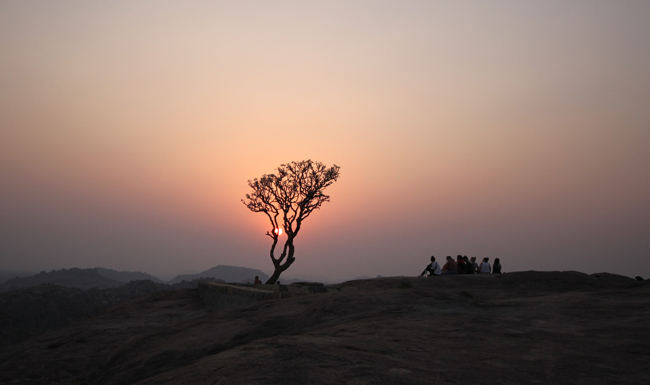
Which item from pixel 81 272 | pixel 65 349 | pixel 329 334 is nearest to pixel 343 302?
pixel 329 334

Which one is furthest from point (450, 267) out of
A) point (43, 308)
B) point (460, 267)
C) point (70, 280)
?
point (70, 280)

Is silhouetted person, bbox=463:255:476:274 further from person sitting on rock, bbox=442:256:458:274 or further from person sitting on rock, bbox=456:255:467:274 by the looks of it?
person sitting on rock, bbox=442:256:458:274

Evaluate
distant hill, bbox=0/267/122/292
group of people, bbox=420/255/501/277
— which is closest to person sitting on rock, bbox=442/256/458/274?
group of people, bbox=420/255/501/277

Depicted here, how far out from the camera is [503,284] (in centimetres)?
1827

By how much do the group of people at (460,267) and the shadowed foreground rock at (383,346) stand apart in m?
9.98

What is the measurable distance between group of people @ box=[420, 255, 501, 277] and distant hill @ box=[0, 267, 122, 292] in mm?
97281

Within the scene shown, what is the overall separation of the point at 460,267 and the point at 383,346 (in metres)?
18.0

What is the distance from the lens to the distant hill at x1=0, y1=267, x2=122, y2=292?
98819mm

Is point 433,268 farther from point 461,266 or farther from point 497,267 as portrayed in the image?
point 497,267

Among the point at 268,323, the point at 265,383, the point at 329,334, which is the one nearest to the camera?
the point at 265,383

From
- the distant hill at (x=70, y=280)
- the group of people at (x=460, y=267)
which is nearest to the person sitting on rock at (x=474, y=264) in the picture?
the group of people at (x=460, y=267)

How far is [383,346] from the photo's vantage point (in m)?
5.28

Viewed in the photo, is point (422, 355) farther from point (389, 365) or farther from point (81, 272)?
point (81, 272)

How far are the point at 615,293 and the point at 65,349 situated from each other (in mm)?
16985
